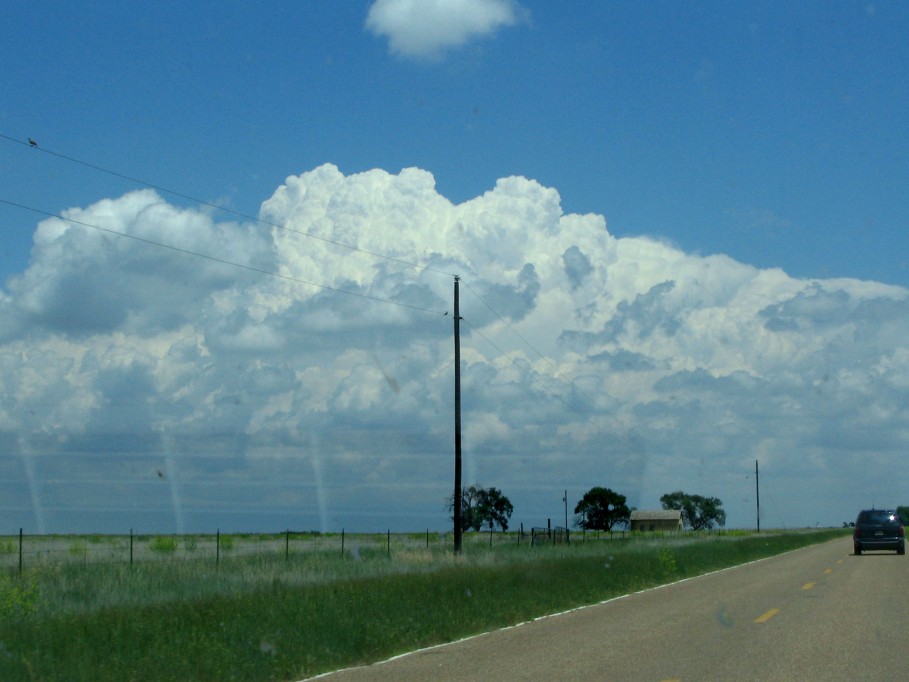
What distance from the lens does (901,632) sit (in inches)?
598

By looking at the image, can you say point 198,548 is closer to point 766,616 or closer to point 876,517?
point 876,517

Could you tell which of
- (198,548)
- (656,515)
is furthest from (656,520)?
(198,548)

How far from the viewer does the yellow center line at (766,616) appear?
1681cm

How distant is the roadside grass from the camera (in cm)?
1126

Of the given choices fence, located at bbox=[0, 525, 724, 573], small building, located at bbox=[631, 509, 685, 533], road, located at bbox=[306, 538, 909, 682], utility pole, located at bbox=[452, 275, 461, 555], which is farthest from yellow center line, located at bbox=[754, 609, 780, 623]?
small building, located at bbox=[631, 509, 685, 533]

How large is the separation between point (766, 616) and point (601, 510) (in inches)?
5185

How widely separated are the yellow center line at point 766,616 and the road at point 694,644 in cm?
2

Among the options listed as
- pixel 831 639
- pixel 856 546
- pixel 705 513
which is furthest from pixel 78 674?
pixel 705 513

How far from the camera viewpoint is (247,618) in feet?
45.1

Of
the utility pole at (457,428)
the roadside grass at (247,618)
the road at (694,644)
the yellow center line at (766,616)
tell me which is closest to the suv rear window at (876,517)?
the utility pole at (457,428)

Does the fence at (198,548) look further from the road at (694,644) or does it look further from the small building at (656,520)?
the small building at (656,520)

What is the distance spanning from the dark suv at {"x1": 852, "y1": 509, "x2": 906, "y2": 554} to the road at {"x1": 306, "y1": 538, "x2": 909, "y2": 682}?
2332cm

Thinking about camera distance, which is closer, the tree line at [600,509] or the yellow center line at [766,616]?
the yellow center line at [766,616]

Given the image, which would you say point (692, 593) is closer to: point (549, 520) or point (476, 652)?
point (476, 652)
